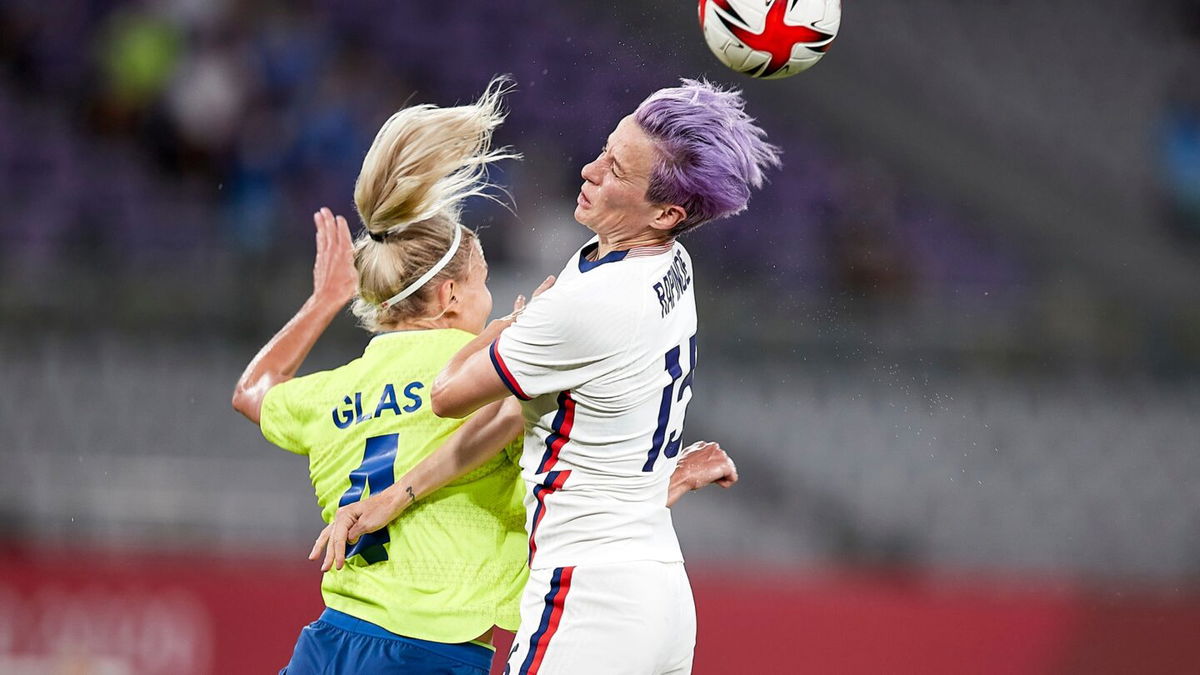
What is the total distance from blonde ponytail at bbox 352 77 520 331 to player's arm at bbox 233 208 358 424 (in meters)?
0.35

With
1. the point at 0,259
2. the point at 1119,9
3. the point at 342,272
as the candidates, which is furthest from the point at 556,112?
the point at 342,272

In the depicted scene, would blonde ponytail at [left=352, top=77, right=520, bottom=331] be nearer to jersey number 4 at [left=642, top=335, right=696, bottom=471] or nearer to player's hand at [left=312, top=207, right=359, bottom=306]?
player's hand at [left=312, top=207, right=359, bottom=306]

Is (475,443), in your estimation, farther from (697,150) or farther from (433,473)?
(697,150)

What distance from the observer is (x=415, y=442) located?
3.51m

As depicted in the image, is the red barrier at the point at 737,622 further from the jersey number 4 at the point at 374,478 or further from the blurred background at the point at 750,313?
the jersey number 4 at the point at 374,478

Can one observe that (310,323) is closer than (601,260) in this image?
No

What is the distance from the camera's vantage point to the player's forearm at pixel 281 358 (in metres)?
3.87

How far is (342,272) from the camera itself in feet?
13.5

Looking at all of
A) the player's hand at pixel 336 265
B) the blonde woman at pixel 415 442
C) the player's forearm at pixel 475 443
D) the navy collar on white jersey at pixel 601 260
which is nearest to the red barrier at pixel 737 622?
the player's hand at pixel 336 265

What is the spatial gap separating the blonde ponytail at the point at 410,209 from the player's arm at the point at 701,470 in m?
0.67

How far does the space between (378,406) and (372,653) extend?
54 centimetres

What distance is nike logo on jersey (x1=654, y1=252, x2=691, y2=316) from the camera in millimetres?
3246

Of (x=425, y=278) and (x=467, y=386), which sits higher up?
(x=425, y=278)

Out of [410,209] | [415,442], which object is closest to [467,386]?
[415,442]
